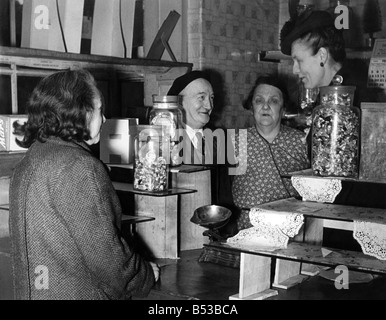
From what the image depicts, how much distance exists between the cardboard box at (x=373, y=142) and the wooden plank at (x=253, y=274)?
1.40ft

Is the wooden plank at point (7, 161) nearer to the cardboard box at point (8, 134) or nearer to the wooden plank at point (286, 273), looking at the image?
the cardboard box at point (8, 134)

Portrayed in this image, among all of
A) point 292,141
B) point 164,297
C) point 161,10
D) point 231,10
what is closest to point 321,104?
point 164,297

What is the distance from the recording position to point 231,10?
134 inches

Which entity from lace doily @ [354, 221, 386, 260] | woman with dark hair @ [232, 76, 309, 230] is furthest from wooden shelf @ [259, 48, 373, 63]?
lace doily @ [354, 221, 386, 260]

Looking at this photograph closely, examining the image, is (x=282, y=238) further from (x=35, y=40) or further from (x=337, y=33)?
(x=35, y=40)

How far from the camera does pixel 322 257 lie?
1618 millimetres

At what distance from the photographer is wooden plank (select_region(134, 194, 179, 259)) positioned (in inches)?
84.8

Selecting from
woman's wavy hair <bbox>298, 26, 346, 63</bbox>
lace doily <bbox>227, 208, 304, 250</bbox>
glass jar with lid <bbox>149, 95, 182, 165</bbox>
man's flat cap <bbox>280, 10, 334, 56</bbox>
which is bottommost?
lace doily <bbox>227, 208, 304, 250</bbox>

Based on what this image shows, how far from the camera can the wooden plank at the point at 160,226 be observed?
2154 mm

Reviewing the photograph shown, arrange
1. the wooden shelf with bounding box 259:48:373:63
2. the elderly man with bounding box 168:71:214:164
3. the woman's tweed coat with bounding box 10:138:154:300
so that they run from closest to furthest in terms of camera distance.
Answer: the woman's tweed coat with bounding box 10:138:154:300 → the elderly man with bounding box 168:71:214:164 → the wooden shelf with bounding box 259:48:373:63

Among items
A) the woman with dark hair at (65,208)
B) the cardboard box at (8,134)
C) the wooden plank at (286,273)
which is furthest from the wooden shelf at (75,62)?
the wooden plank at (286,273)

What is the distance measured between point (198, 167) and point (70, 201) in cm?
81

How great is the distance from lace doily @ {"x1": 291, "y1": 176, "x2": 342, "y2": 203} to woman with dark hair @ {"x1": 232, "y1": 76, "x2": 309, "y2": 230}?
962 mm

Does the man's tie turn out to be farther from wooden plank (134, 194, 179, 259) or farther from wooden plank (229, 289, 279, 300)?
wooden plank (229, 289, 279, 300)
